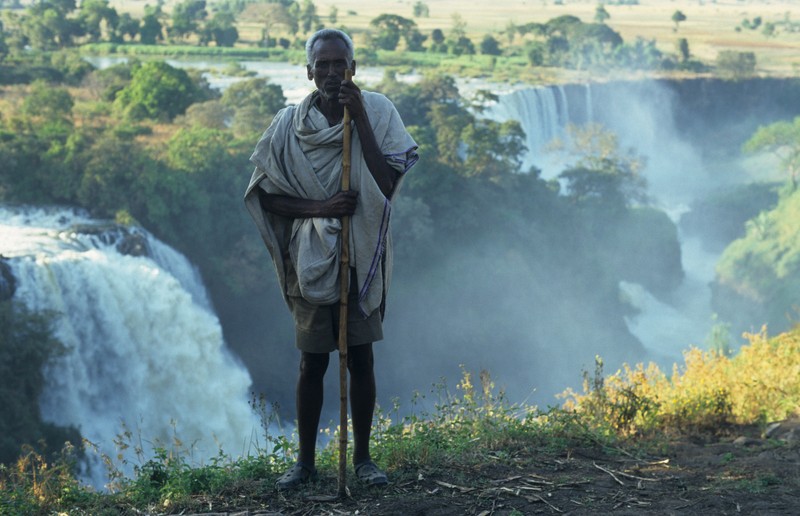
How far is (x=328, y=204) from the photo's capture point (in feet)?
10.8

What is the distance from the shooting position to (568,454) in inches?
163

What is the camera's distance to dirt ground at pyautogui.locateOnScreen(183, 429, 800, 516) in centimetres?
337

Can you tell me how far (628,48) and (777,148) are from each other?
8.60 meters

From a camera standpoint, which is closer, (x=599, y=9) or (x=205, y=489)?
(x=205, y=489)

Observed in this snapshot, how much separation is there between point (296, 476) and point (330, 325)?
23.9 inches

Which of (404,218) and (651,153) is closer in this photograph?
(404,218)

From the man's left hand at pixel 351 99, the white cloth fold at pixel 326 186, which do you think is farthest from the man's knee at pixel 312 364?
the man's left hand at pixel 351 99

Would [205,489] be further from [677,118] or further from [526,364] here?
[677,118]

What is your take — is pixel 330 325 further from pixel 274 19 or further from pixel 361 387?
pixel 274 19

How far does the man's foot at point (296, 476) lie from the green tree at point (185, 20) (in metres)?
35.7

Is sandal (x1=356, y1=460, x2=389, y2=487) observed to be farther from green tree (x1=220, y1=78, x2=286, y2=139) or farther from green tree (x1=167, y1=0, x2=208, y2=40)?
green tree (x1=167, y1=0, x2=208, y2=40)

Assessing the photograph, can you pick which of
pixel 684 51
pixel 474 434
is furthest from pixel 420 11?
pixel 474 434

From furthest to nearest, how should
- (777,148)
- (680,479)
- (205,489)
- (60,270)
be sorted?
(777,148)
(60,270)
(680,479)
(205,489)

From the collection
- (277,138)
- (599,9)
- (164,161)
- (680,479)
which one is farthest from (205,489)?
(599,9)
